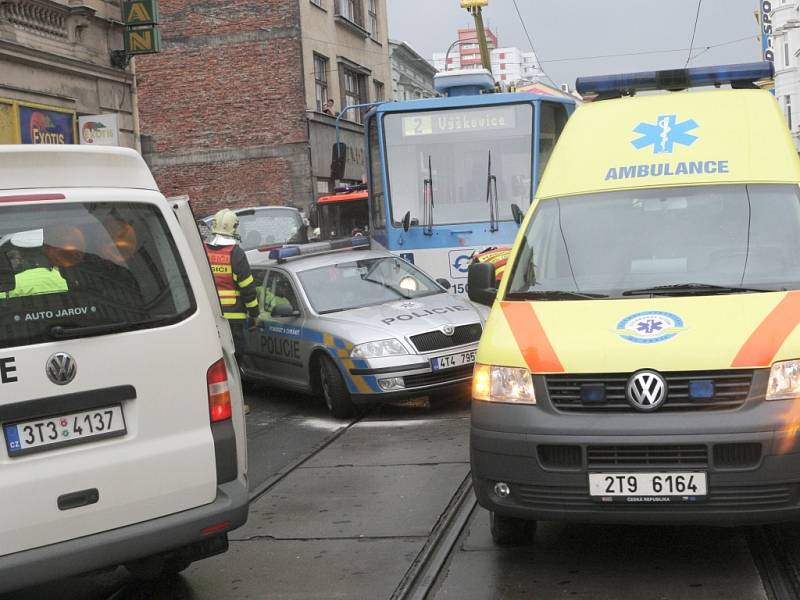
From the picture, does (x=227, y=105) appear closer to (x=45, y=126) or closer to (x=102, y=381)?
(x=45, y=126)

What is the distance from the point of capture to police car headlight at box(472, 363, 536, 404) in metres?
5.45

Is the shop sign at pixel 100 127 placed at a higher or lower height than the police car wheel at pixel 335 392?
higher

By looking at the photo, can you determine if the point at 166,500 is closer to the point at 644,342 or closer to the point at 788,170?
the point at 644,342

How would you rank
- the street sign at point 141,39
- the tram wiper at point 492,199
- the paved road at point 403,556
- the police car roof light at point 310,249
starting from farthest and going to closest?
the street sign at point 141,39 < the tram wiper at point 492,199 < the police car roof light at point 310,249 < the paved road at point 403,556

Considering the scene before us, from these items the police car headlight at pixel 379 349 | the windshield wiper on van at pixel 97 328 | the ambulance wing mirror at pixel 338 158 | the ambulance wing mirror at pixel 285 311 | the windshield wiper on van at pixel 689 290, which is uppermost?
the ambulance wing mirror at pixel 338 158

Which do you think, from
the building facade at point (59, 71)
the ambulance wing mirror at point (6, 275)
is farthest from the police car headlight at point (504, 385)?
the building facade at point (59, 71)

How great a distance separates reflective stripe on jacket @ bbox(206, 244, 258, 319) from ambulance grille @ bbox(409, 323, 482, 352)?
1.72m

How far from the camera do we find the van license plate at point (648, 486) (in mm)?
5109

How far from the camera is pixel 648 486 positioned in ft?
16.9

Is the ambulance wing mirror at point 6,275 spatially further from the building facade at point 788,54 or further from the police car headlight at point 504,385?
the building facade at point 788,54

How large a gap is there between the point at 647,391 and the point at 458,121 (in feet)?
33.9

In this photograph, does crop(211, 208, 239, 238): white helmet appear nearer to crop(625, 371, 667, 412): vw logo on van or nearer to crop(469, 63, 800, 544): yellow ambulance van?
crop(469, 63, 800, 544): yellow ambulance van

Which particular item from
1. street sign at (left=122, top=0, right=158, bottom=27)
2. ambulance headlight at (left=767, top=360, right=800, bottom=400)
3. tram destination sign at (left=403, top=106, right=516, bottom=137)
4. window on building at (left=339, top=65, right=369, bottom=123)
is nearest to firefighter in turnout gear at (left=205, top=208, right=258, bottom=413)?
tram destination sign at (left=403, top=106, right=516, bottom=137)

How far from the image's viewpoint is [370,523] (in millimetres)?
6777
